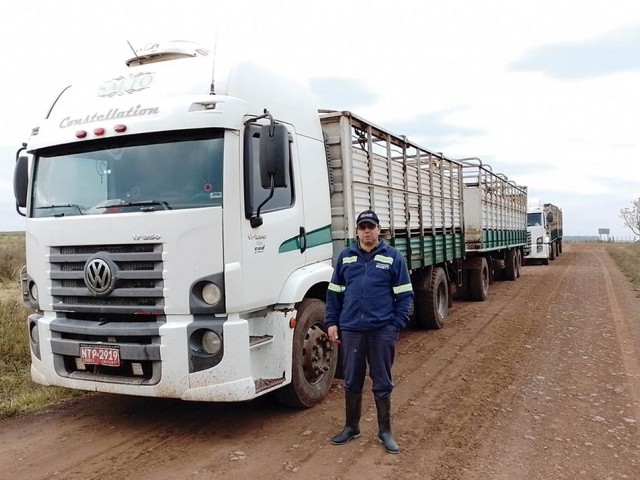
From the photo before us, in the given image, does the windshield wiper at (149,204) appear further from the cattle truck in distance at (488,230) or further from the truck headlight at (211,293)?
the cattle truck in distance at (488,230)

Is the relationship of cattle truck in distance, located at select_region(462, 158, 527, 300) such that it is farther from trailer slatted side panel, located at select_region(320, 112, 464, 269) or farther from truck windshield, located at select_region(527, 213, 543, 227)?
truck windshield, located at select_region(527, 213, 543, 227)

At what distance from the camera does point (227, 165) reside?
417 cm

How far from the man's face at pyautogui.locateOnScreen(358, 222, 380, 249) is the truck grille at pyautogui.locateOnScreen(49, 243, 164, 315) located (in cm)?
151

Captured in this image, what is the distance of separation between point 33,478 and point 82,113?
111 inches

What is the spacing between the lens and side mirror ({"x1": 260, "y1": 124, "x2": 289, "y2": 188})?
4.14 metres

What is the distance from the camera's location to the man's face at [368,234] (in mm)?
4133

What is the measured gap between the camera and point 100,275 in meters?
4.21

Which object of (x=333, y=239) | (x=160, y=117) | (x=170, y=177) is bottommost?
(x=333, y=239)

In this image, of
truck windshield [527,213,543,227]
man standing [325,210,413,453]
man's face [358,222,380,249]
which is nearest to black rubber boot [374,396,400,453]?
man standing [325,210,413,453]

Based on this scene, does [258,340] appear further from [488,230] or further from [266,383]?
[488,230]

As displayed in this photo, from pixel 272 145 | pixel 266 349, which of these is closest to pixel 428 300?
pixel 266 349

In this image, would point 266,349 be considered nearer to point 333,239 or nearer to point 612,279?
point 333,239

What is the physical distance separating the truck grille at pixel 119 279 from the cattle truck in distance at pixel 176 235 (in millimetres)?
11

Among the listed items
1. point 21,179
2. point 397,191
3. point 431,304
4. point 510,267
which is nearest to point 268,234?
point 21,179
